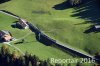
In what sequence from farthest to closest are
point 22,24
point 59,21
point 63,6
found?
point 63,6 → point 22,24 → point 59,21

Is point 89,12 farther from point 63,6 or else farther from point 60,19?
point 63,6

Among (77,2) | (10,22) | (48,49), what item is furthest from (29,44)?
(77,2)

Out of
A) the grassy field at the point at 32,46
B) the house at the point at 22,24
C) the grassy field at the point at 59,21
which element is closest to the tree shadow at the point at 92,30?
the grassy field at the point at 59,21

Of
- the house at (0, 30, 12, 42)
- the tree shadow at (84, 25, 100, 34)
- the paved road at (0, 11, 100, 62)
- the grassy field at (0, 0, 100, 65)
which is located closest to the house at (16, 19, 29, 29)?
the paved road at (0, 11, 100, 62)

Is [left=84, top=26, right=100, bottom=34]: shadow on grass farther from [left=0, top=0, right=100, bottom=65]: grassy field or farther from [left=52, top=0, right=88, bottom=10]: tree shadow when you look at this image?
[left=52, top=0, right=88, bottom=10]: tree shadow

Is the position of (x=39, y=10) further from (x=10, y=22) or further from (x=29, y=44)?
(x=29, y=44)

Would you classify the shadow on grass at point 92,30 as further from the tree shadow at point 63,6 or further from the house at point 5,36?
the house at point 5,36

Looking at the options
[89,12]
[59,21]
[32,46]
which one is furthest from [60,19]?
[32,46]

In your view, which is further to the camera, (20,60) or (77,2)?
(77,2)
